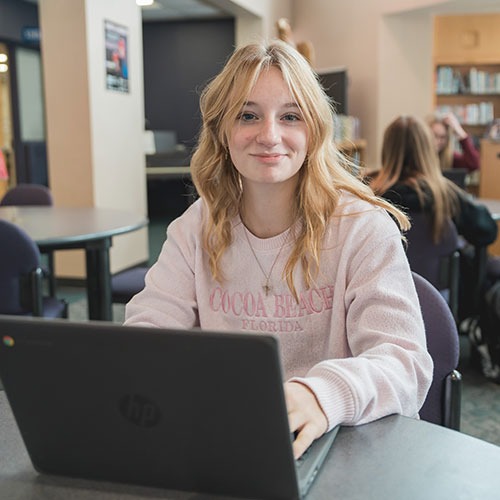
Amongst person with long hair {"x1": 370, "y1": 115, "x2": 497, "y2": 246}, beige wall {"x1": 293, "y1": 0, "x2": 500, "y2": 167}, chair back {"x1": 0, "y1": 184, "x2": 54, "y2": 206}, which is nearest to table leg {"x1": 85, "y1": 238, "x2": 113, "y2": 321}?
person with long hair {"x1": 370, "y1": 115, "x2": 497, "y2": 246}

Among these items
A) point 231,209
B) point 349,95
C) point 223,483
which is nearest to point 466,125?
point 349,95

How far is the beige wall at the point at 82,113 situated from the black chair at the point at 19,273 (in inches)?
102

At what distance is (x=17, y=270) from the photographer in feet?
7.86

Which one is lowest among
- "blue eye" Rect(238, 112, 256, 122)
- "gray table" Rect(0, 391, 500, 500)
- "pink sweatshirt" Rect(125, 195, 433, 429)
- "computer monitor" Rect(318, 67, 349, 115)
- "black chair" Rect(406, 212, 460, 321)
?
"black chair" Rect(406, 212, 460, 321)

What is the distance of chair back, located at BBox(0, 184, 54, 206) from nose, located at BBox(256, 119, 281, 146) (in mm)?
3041

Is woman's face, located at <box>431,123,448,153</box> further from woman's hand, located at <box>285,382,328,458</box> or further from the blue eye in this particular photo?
woman's hand, located at <box>285,382,328,458</box>

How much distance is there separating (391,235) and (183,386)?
0.66m

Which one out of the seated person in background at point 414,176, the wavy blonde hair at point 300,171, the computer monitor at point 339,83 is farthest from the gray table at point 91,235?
the computer monitor at point 339,83

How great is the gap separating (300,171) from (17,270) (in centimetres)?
137

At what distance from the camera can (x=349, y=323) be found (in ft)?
4.09

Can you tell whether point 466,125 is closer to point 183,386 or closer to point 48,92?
point 48,92

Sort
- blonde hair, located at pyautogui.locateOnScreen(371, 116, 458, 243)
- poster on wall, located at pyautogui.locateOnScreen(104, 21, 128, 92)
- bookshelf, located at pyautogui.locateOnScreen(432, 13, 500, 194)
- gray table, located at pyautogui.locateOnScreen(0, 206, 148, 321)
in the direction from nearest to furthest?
1. gray table, located at pyautogui.locateOnScreen(0, 206, 148, 321)
2. blonde hair, located at pyautogui.locateOnScreen(371, 116, 458, 243)
3. poster on wall, located at pyautogui.locateOnScreen(104, 21, 128, 92)
4. bookshelf, located at pyautogui.locateOnScreen(432, 13, 500, 194)

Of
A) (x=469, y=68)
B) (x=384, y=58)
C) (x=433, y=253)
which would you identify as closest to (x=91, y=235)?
(x=433, y=253)

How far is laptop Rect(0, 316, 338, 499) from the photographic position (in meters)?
0.70
